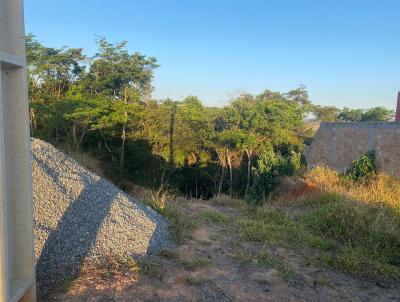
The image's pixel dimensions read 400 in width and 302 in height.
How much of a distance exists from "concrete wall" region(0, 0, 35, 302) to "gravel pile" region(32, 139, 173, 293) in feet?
2.39

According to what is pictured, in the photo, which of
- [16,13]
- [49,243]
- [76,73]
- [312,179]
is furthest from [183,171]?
[16,13]

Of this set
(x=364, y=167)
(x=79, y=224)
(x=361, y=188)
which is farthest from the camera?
(x=364, y=167)

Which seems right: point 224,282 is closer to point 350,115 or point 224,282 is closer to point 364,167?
point 364,167

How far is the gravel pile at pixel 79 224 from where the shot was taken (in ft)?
11.7

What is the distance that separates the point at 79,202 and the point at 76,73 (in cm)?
1509

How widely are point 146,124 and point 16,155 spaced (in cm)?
1308

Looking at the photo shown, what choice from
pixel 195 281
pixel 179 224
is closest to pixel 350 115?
pixel 179 224

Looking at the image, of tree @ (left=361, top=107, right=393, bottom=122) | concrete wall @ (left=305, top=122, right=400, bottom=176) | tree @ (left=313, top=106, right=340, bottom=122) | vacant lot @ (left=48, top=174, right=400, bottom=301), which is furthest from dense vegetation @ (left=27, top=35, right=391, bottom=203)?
tree @ (left=313, top=106, right=340, bottom=122)

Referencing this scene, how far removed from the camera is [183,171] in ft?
54.4

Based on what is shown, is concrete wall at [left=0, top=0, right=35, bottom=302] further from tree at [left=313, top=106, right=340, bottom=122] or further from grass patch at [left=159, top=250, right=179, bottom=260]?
tree at [left=313, top=106, right=340, bottom=122]

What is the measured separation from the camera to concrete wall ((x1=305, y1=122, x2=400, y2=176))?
958 cm

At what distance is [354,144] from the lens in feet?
36.5

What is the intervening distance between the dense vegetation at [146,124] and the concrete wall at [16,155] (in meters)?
11.2

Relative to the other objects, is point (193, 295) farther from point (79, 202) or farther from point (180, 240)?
point (79, 202)
